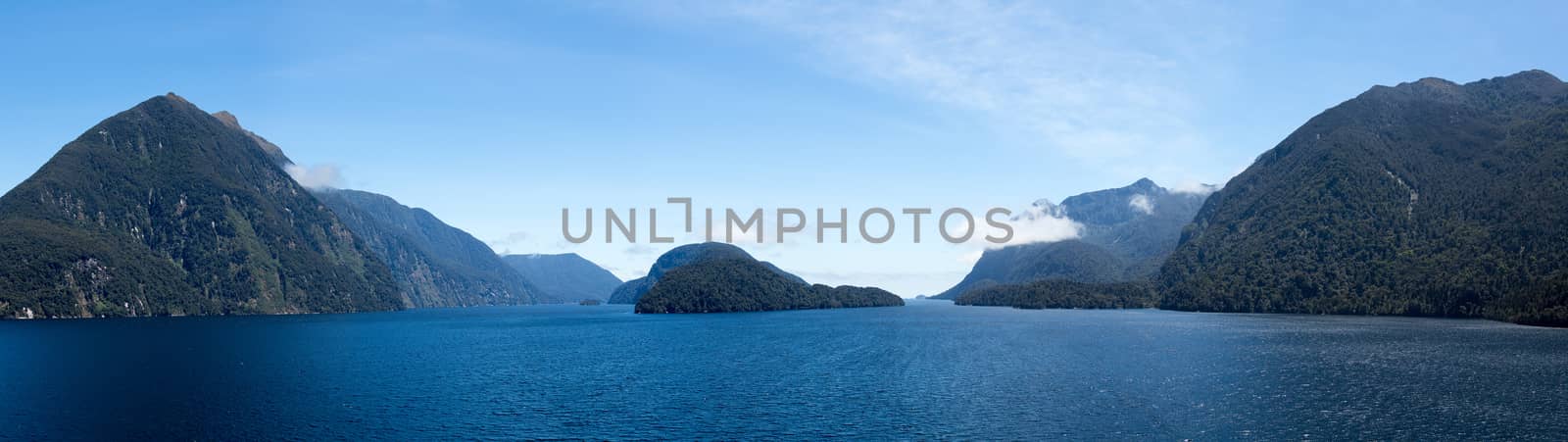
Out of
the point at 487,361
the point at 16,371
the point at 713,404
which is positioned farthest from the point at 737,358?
the point at 16,371

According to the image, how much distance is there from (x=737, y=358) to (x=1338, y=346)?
9893cm

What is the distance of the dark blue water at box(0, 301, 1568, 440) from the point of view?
73.2m

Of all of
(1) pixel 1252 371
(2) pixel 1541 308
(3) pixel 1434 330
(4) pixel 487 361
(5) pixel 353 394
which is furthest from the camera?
(2) pixel 1541 308

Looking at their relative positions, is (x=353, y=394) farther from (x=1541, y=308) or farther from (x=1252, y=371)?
(x=1541, y=308)

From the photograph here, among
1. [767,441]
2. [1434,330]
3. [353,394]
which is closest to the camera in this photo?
[767,441]

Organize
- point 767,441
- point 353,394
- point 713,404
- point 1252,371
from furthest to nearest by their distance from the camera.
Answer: point 1252,371 → point 353,394 → point 713,404 → point 767,441

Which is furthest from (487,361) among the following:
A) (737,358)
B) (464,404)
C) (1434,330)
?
(1434,330)

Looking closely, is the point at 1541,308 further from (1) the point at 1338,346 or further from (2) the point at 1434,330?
(1) the point at 1338,346

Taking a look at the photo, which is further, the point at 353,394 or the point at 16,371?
the point at 16,371

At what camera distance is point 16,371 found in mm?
113562

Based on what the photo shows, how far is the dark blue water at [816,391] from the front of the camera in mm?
73188

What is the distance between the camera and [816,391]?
98688 millimetres

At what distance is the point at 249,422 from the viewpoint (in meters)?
76.9

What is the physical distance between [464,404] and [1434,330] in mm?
190229
